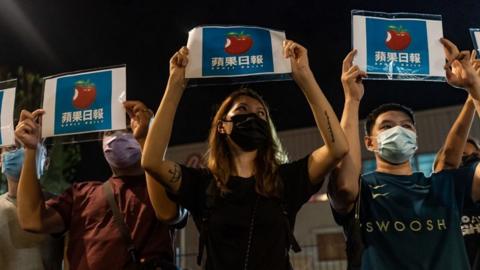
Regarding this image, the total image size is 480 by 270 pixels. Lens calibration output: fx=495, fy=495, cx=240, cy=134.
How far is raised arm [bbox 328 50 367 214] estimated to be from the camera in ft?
8.65

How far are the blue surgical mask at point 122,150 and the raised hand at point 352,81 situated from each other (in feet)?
4.67

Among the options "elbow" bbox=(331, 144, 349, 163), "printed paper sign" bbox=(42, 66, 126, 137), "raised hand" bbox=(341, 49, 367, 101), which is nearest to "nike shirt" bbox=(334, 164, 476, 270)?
"elbow" bbox=(331, 144, 349, 163)

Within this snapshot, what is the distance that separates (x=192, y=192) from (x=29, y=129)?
1451 millimetres

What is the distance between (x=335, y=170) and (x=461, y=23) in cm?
522

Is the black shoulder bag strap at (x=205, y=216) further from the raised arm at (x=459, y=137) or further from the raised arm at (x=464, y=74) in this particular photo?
the raised arm at (x=459, y=137)

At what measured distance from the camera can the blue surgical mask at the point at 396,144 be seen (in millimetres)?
2979

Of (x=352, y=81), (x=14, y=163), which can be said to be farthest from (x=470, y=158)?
(x=14, y=163)

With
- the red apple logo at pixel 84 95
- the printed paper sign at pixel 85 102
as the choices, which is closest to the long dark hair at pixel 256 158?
the printed paper sign at pixel 85 102

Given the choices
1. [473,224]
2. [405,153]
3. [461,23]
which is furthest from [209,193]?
[461,23]

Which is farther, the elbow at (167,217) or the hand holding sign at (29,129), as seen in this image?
the hand holding sign at (29,129)

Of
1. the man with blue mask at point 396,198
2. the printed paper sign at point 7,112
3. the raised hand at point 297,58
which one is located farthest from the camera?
the printed paper sign at point 7,112

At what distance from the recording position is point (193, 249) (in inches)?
476

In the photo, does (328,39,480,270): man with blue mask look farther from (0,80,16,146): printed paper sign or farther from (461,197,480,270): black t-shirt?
(0,80,16,146): printed paper sign

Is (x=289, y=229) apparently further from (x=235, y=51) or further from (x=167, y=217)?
(x=235, y=51)
